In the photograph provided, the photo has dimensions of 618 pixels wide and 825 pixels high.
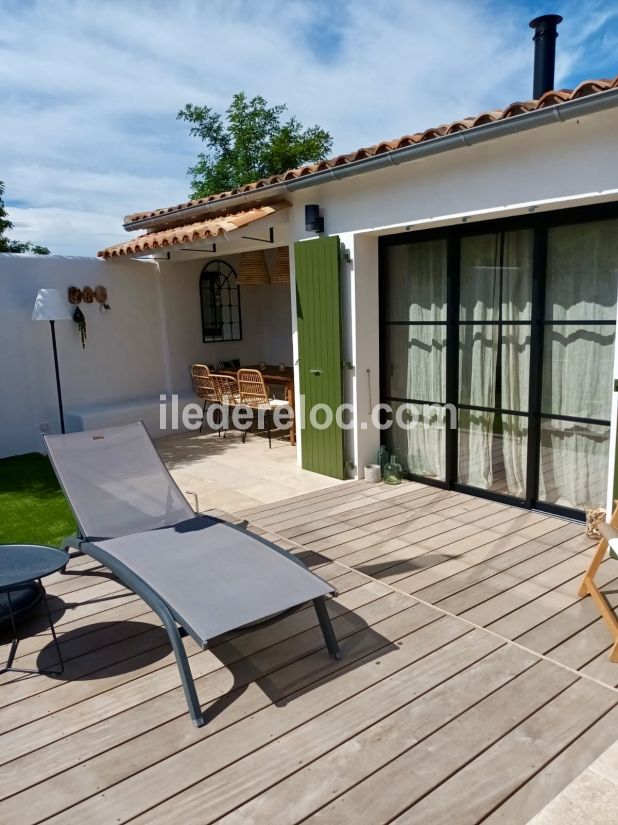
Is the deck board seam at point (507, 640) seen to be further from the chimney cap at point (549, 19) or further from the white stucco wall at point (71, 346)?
the white stucco wall at point (71, 346)

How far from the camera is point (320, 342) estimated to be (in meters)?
6.39

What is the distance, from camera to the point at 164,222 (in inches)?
329

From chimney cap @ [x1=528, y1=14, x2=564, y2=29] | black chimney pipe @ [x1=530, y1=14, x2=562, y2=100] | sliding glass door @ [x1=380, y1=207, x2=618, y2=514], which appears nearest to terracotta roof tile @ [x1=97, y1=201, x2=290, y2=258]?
sliding glass door @ [x1=380, y1=207, x2=618, y2=514]

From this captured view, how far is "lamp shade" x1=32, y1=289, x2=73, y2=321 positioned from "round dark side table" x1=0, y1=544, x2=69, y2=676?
15.1ft

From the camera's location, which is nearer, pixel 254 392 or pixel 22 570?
pixel 22 570

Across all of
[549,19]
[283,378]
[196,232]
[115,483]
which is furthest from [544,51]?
[115,483]

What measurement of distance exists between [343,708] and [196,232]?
18.4 ft

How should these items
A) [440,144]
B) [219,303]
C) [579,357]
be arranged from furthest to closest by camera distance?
[219,303] → [579,357] → [440,144]

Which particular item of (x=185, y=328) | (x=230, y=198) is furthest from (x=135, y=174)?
(x=230, y=198)

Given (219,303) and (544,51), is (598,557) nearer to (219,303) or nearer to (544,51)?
(544,51)

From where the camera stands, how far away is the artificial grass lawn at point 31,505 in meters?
5.13

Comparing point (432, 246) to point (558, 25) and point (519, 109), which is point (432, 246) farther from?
point (558, 25)

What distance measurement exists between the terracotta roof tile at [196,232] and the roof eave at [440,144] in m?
0.16

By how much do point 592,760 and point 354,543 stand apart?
8.14ft
